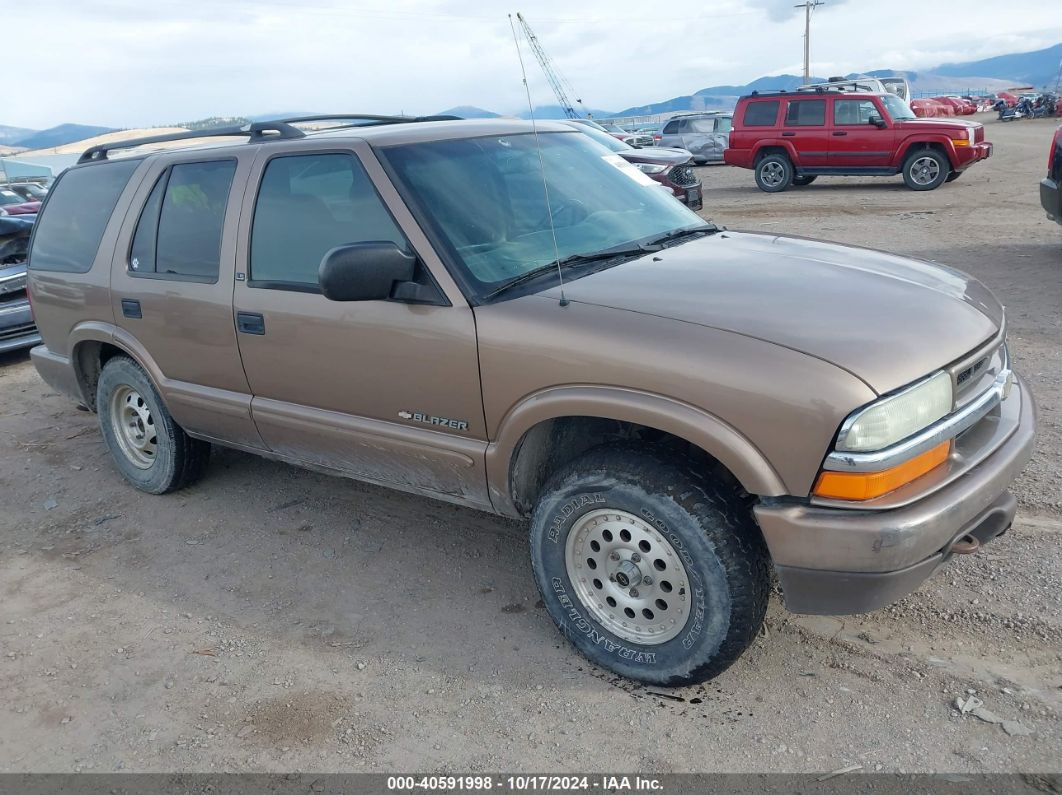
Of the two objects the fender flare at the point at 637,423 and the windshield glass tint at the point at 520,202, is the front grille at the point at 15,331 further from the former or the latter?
the fender flare at the point at 637,423

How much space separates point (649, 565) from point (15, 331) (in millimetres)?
7652

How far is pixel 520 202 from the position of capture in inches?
139

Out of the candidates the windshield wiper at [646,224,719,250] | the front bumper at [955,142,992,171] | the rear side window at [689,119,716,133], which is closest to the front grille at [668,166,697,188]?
the front bumper at [955,142,992,171]

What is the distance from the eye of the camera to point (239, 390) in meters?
4.08

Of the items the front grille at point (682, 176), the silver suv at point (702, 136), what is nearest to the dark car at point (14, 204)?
the front grille at point (682, 176)

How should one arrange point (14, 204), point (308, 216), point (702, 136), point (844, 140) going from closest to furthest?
point (308, 216) → point (14, 204) → point (844, 140) → point (702, 136)

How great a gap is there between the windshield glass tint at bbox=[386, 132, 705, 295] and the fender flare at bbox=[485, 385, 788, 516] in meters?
0.51

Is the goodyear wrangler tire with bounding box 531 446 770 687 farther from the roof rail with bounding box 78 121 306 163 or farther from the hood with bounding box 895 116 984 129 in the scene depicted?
the hood with bounding box 895 116 984 129

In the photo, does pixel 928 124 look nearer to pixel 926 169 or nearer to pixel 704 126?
pixel 926 169

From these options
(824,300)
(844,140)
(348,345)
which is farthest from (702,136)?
(824,300)

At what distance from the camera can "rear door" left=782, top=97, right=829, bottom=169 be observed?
16875mm

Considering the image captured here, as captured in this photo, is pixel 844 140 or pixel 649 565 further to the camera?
pixel 844 140

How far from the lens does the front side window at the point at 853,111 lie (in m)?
16.4

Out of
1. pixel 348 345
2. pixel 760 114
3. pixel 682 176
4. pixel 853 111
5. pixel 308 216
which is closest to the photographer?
pixel 348 345
